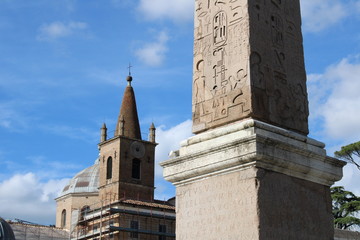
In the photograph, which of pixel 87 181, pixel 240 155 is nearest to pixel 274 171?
pixel 240 155

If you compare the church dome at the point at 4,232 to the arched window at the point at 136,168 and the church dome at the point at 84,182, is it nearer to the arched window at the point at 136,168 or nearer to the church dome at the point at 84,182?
the arched window at the point at 136,168

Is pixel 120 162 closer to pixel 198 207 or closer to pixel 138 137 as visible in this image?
pixel 138 137

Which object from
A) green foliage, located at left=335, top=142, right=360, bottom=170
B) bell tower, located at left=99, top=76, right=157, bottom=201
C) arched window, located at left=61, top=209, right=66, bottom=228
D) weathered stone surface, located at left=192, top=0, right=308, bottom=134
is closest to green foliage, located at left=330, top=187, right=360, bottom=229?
green foliage, located at left=335, top=142, right=360, bottom=170

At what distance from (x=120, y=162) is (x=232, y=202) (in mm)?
44271

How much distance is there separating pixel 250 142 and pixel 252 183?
0.30 m

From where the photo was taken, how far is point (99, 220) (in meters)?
42.7

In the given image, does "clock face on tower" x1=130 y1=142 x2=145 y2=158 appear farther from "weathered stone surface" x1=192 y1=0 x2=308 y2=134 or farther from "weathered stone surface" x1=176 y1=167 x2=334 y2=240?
"weathered stone surface" x1=176 y1=167 x2=334 y2=240

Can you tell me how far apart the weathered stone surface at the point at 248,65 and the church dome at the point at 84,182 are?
167 feet

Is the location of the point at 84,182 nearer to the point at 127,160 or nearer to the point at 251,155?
the point at 127,160

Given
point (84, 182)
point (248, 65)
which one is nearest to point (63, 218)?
point (84, 182)

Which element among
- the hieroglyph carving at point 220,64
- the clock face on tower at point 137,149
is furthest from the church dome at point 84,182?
the hieroglyph carving at point 220,64

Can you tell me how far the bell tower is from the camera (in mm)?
48312

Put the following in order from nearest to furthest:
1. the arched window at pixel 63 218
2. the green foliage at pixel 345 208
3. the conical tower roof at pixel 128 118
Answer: the green foliage at pixel 345 208 < the conical tower roof at pixel 128 118 < the arched window at pixel 63 218

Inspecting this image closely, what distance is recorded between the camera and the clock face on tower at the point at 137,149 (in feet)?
163
